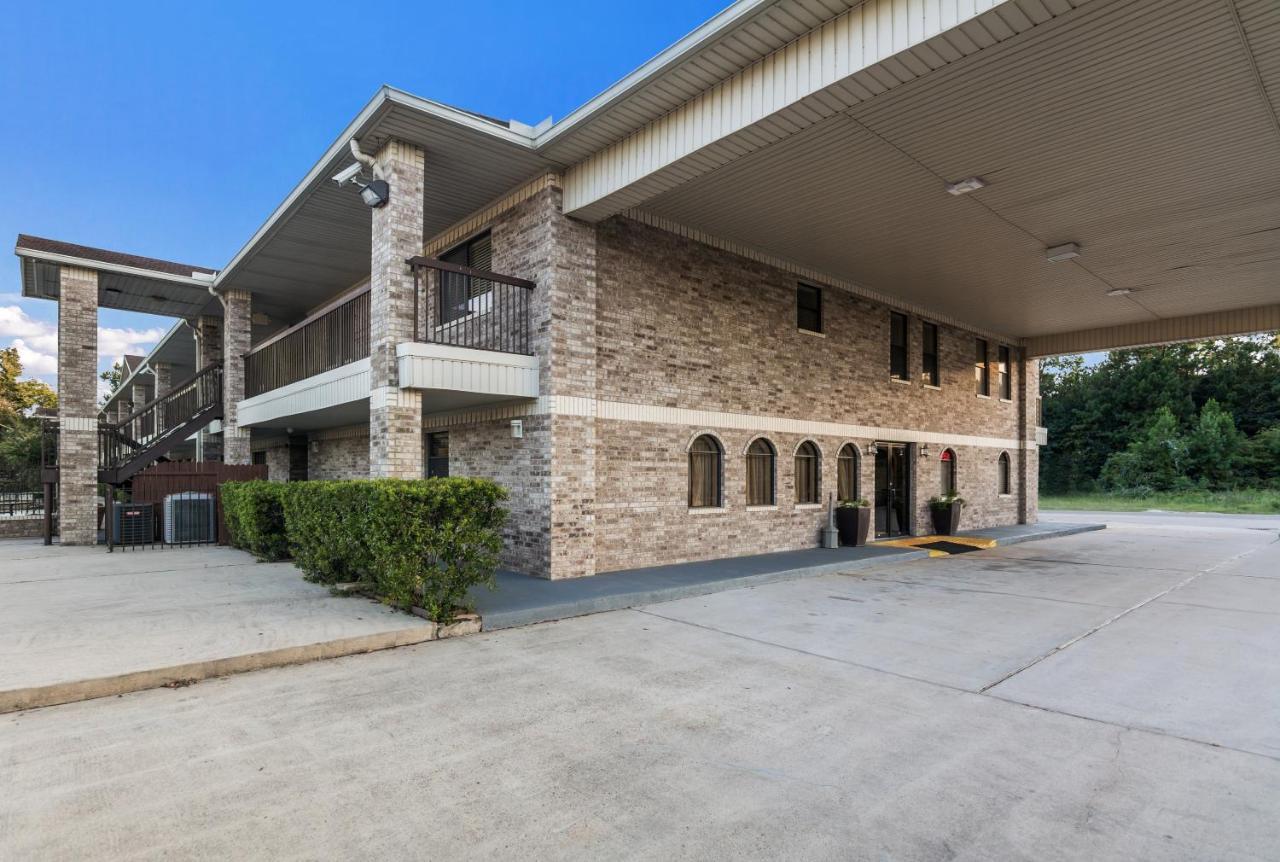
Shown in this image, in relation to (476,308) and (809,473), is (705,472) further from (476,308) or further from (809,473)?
(476,308)

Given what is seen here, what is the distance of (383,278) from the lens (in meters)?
8.59

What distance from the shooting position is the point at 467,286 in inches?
428

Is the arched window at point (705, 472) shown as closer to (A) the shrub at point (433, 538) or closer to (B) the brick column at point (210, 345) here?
(A) the shrub at point (433, 538)

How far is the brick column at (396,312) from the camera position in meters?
8.41

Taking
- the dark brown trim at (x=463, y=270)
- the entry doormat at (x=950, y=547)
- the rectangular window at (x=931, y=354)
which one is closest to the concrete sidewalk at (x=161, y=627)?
the dark brown trim at (x=463, y=270)

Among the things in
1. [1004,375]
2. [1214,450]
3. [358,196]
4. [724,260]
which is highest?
[358,196]

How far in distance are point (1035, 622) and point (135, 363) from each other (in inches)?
1322

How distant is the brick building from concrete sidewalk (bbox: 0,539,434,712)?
2071 millimetres

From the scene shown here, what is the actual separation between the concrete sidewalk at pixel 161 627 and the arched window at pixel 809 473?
822 cm

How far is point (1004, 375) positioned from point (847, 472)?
28.6 feet

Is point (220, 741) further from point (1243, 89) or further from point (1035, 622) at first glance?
point (1243, 89)

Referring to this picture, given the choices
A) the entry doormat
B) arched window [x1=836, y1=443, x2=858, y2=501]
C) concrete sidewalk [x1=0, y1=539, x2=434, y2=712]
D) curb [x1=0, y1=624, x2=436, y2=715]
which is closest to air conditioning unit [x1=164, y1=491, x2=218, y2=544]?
concrete sidewalk [x1=0, y1=539, x2=434, y2=712]

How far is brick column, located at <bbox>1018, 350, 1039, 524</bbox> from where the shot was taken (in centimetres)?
2000

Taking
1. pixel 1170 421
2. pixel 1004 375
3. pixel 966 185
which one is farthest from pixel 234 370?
pixel 1170 421
